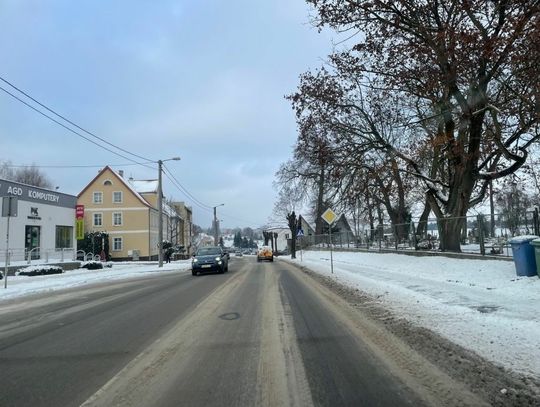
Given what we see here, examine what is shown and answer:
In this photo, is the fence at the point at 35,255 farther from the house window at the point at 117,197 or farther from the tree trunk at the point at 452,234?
the house window at the point at 117,197

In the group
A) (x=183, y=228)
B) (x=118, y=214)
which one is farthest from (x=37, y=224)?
(x=183, y=228)

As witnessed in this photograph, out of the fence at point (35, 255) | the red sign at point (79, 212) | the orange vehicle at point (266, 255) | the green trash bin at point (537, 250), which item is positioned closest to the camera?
the green trash bin at point (537, 250)

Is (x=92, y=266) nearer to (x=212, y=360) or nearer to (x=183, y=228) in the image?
(x=212, y=360)

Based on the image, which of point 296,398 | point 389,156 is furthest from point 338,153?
point 296,398

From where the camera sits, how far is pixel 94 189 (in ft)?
223

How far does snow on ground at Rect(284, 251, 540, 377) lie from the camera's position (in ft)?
23.4

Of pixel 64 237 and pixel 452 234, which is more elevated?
pixel 64 237

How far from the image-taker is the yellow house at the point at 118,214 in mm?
67250

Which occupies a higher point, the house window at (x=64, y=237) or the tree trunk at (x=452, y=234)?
the house window at (x=64, y=237)

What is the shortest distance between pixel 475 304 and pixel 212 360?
A: 21.2 ft

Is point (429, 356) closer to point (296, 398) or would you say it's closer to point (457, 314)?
point (296, 398)

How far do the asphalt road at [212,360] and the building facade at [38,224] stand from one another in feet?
81.5

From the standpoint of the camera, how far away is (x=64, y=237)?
43281 mm

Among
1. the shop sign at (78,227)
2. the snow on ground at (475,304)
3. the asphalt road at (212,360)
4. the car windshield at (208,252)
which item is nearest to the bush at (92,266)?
the shop sign at (78,227)
